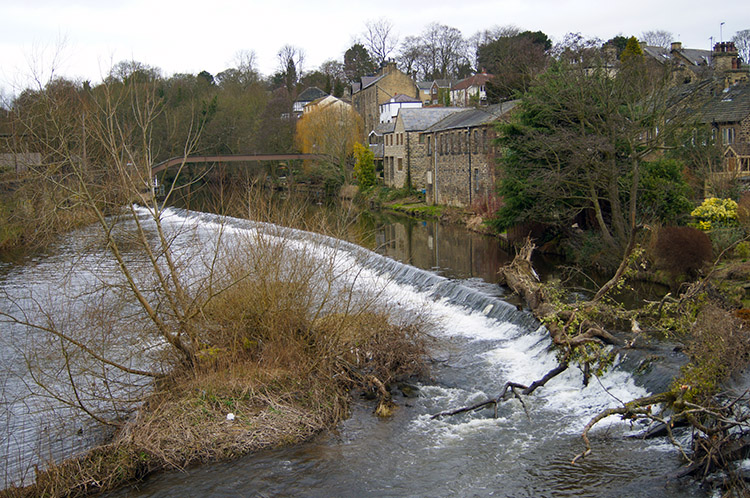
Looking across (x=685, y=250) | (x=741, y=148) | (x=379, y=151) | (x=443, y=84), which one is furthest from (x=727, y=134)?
(x=443, y=84)

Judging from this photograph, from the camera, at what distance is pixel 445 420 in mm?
10594

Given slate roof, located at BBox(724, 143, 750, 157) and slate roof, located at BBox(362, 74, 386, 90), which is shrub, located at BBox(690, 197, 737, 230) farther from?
slate roof, located at BBox(362, 74, 386, 90)

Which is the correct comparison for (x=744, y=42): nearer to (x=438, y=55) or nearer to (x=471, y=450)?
(x=438, y=55)

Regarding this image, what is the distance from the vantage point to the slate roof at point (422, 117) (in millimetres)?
44719

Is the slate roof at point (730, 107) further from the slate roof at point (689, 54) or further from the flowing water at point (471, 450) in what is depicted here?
the flowing water at point (471, 450)

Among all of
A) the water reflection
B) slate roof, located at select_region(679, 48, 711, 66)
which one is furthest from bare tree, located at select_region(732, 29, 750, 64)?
the water reflection

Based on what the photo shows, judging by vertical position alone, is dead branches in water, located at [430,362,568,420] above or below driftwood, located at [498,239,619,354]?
below

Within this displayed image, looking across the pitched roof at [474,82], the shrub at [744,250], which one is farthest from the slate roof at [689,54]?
the shrub at [744,250]

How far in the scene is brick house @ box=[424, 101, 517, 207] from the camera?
32.5 m

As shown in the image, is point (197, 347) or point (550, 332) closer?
point (197, 347)

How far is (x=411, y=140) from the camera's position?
4472cm

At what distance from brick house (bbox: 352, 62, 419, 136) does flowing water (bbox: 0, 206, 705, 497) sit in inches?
2190

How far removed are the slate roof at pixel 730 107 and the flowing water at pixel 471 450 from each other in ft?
81.3

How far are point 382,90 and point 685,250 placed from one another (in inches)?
2090
